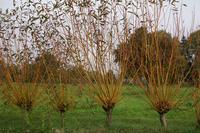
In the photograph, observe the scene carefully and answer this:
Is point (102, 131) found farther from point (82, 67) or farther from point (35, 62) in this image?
point (35, 62)

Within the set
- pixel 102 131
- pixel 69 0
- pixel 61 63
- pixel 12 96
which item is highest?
pixel 69 0

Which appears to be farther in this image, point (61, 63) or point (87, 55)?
point (61, 63)

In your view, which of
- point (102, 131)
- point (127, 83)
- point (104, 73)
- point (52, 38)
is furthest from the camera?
point (52, 38)

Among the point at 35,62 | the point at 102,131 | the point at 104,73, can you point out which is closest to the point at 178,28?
the point at 104,73

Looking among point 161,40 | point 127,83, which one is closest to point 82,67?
point 127,83

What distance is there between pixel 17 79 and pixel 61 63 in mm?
1408

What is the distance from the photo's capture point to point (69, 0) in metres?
10.9

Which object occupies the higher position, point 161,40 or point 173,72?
point 161,40

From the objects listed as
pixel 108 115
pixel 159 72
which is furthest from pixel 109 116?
pixel 159 72

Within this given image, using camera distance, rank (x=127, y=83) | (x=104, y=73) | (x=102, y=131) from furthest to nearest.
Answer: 1. (x=127, y=83)
2. (x=104, y=73)
3. (x=102, y=131)

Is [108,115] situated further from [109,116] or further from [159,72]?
[159,72]

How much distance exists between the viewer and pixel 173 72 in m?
9.66

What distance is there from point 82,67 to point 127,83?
1.26 m

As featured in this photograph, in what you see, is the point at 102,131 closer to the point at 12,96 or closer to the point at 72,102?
the point at 72,102
